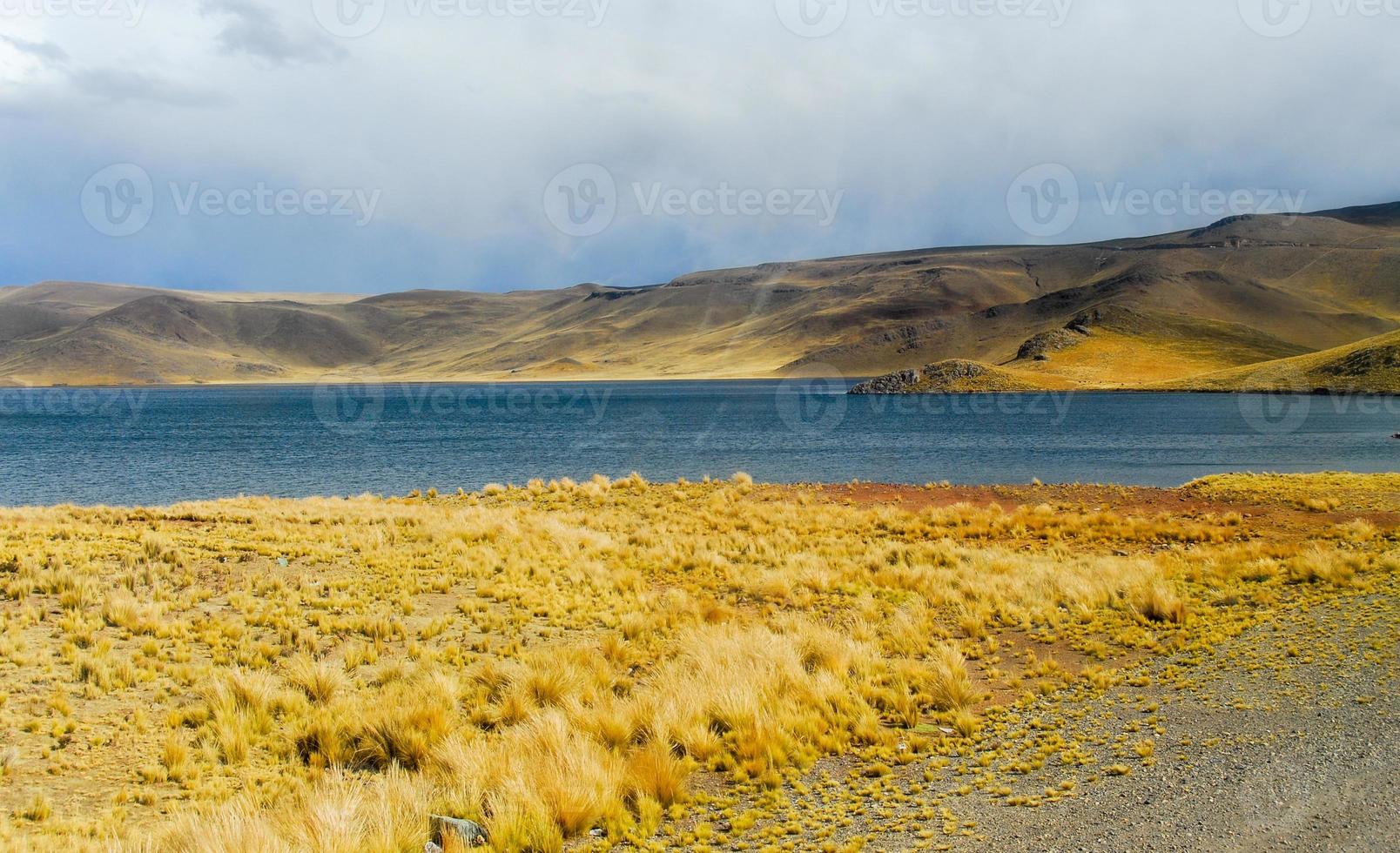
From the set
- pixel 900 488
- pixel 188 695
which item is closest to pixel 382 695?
pixel 188 695

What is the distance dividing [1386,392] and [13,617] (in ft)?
390

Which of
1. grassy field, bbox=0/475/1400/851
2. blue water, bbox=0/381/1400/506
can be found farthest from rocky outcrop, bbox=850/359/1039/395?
grassy field, bbox=0/475/1400/851

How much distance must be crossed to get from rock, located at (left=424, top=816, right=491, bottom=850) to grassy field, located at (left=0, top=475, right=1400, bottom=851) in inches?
5.2

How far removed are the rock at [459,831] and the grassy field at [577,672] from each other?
13cm

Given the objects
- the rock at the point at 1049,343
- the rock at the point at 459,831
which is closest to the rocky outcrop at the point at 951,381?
the rock at the point at 1049,343

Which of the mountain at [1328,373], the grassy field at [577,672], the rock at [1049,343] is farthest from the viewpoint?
the rock at [1049,343]

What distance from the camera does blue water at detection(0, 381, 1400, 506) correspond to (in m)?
42.4

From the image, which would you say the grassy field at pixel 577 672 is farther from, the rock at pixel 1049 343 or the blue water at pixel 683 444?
the rock at pixel 1049 343

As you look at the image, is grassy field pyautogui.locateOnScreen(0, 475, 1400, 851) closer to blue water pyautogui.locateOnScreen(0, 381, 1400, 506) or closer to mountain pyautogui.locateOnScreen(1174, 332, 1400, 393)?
blue water pyautogui.locateOnScreen(0, 381, 1400, 506)

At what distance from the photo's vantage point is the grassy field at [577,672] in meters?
7.02

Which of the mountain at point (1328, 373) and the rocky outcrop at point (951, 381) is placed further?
the rocky outcrop at point (951, 381)

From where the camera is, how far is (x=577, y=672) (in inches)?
430

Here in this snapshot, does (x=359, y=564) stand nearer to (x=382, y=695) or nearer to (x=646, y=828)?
(x=382, y=695)

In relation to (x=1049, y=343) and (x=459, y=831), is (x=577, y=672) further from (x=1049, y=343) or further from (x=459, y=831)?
(x=1049, y=343)
